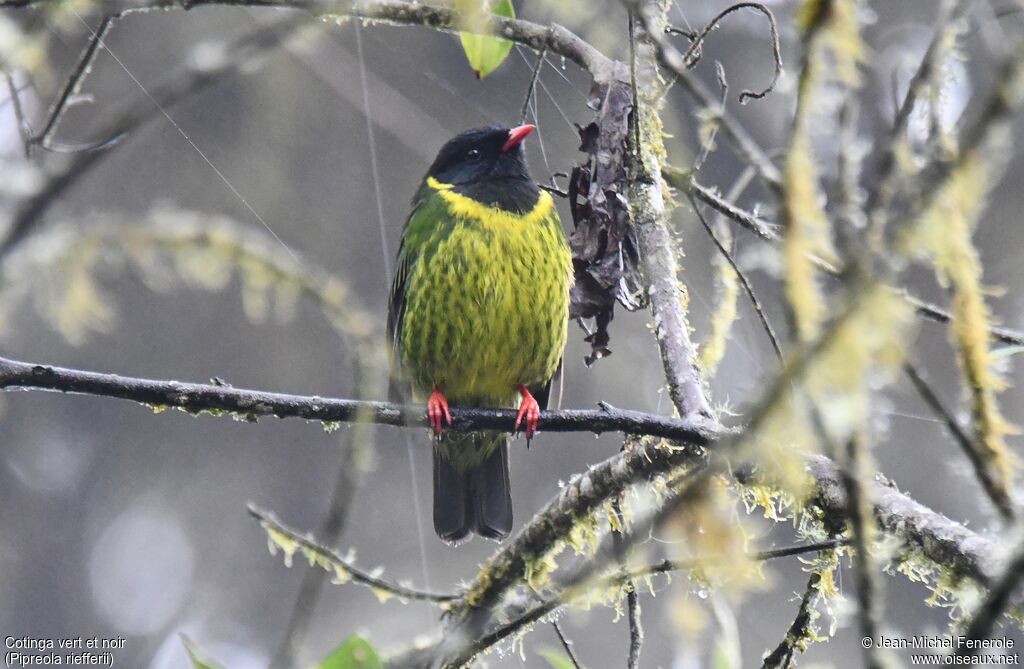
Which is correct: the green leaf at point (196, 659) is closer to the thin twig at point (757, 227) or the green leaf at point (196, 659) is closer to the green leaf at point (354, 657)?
the green leaf at point (354, 657)

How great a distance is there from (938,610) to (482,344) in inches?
293

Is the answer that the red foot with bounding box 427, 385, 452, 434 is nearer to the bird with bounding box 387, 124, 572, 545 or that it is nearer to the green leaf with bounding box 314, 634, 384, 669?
the bird with bounding box 387, 124, 572, 545

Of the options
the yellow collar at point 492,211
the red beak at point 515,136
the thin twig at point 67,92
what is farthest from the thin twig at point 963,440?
the red beak at point 515,136

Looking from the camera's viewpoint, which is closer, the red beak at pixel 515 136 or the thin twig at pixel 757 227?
the thin twig at pixel 757 227

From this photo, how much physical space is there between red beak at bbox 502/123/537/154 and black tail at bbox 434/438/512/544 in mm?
1209

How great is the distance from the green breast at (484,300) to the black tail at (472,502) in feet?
1.14

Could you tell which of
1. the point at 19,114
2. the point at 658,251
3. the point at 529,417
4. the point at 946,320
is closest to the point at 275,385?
the point at 529,417

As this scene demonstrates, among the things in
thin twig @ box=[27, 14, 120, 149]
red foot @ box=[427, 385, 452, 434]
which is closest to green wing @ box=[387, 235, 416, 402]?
red foot @ box=[427, 385, 452, 434]

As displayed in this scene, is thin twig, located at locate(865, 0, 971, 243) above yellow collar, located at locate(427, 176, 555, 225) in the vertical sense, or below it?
above

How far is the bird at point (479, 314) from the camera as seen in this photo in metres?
3.62

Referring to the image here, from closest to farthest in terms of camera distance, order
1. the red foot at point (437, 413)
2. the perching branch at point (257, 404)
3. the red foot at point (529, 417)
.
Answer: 1. the perching branch at point (257, 404)
2. the red foot at point (529, 417)
3. the red foot at point (437, 413)

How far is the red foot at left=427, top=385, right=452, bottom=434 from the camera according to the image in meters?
3.30

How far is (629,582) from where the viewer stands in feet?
8.65

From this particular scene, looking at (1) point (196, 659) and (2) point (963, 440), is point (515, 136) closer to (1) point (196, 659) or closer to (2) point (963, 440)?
(1) point (196, 659)
